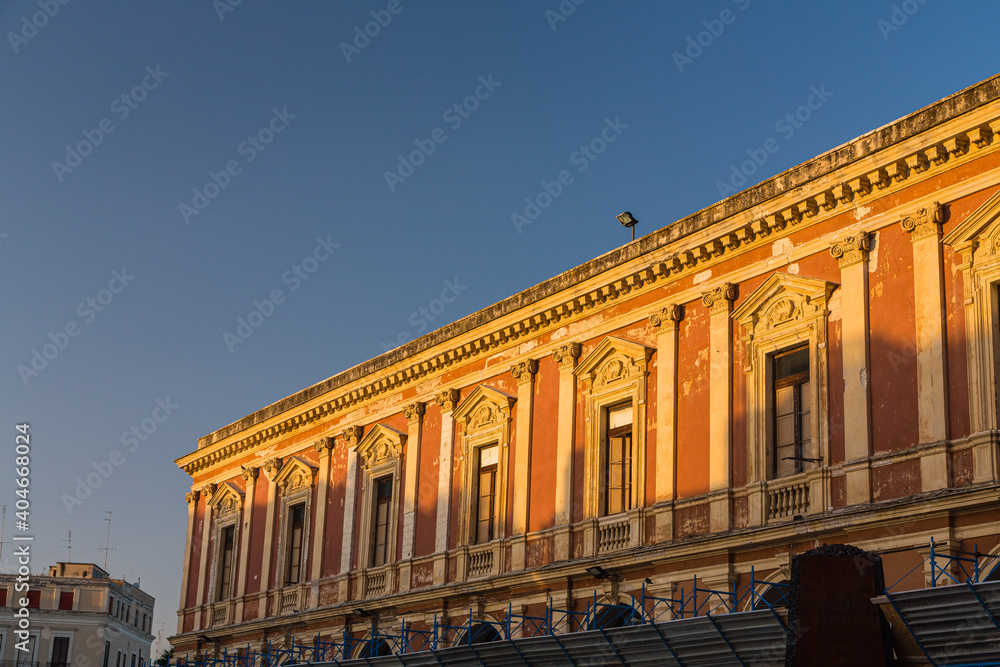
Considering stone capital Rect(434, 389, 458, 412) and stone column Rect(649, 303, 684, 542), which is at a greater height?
stone capital Rect(434, 389, 458, 412)

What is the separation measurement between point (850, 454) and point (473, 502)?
27.0 feet

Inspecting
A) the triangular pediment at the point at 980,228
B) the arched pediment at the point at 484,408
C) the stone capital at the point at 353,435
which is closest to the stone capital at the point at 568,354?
the arched pediment at the point at 484,408

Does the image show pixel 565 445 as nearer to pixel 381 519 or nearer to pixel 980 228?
pixel 381 519

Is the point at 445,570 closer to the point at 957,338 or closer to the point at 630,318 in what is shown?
the point at 630,318

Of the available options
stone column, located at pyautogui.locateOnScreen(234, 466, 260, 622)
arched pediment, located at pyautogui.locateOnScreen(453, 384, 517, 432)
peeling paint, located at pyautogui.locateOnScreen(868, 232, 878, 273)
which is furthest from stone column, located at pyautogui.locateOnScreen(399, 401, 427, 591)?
peeling paint, located at pyautogui.locateOnScreen(868, 232, 878, 273)

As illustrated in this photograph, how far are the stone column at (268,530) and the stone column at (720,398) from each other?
13271mm

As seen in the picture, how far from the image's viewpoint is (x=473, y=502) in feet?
70.5

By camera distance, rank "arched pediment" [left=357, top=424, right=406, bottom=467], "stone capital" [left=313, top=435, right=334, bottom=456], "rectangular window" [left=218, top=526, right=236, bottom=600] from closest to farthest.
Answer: "arched pediment" [left=357, top=424, right=406, bottom=467] < "stone capital" [left=313, top=435, right=334, bottom=456] < "rectangular window" [left=218, top=526, right=236, bottom=600]

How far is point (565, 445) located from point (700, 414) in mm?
2881

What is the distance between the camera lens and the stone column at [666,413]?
17422mm

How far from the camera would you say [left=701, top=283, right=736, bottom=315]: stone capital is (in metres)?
17.3

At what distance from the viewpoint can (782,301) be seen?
1655 centimetres

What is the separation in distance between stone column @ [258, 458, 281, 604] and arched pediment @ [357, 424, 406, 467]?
3740mm

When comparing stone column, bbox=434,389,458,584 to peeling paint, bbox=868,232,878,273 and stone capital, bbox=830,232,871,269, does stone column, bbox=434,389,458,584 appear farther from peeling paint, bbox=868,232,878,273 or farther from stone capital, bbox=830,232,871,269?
peeling paint, bbox=868,232,878,273
